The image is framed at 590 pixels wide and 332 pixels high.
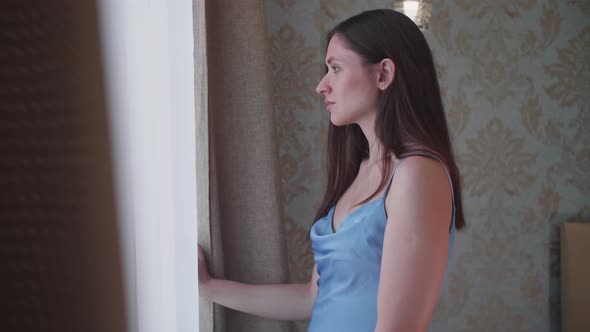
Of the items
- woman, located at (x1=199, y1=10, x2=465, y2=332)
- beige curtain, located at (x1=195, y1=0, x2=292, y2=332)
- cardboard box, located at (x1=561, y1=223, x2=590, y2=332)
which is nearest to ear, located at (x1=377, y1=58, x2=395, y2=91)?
woman, located at (x1=199, y1=10, x2=465, y2=332)

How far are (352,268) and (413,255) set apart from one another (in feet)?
0.62

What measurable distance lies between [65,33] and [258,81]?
4.18ft

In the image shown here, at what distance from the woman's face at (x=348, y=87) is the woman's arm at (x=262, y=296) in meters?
0.44

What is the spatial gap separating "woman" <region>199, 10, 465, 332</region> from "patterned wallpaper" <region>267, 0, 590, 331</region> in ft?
3.28

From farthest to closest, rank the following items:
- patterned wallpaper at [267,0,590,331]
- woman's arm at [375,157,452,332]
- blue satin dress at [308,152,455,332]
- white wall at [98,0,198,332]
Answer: patterned wallpaper at [267,0,590,331] → blue satin dress at [308,152,455,332] → woman's arm at [375,157,452,332] → white wall at [98,0,198,332]

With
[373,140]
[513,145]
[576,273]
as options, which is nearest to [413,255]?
[373,140]

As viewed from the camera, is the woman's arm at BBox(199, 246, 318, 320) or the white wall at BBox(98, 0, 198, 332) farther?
the woman's arm at BBox(199, 246, 318, 320)

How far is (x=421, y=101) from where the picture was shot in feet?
3.78

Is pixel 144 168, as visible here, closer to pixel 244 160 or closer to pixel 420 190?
pixel 420 190

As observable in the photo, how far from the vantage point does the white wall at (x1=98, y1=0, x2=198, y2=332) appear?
16 centimetres

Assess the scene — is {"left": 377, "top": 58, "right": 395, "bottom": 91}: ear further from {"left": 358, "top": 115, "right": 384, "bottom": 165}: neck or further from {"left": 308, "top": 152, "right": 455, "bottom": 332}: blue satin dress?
{"left": 308, "top": 152, "right": 455, "bottom": 332}: blue satin dress

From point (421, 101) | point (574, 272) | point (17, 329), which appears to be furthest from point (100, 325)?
point (574, 272)

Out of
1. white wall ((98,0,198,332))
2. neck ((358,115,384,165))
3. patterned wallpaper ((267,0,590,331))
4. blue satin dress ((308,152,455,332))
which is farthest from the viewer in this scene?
patterned wallpaper ((267,0,590,331))

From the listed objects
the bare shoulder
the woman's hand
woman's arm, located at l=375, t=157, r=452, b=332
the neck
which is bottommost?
the woman's hand
